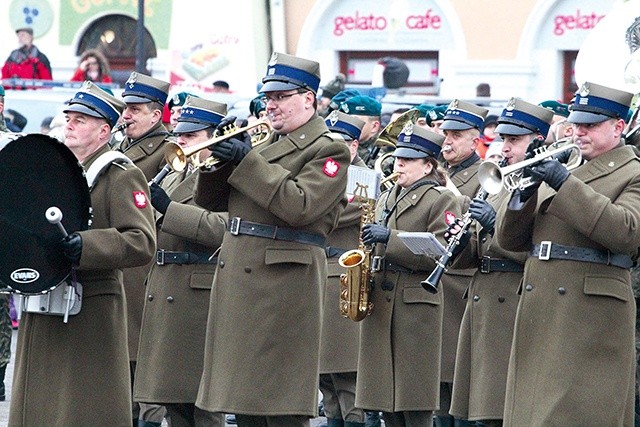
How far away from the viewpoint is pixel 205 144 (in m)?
7.59

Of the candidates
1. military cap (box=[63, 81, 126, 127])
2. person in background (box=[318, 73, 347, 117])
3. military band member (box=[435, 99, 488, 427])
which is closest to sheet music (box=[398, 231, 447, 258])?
military band member (box=[435, 99, 488, 427])

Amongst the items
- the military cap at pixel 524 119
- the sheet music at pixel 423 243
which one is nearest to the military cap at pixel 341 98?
the military cap at pixel 524 119

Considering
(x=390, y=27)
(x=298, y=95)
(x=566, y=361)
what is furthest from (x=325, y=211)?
(x=390, y=27)

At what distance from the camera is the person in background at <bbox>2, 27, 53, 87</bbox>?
2241 centimetres

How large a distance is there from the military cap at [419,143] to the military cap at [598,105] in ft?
5.84

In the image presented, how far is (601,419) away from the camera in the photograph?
760cm

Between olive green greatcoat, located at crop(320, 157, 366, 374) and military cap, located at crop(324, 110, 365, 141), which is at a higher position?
military cap, located at crop(324, 110, 365, 141)

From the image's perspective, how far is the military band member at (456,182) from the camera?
9992 mm

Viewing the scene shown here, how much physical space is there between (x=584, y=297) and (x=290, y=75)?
1750 mm

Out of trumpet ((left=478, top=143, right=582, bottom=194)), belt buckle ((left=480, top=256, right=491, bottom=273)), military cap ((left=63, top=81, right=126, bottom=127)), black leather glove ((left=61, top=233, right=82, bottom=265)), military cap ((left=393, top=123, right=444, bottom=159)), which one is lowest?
belt buckle ((left=480, top=256, right=491, bottom=273))

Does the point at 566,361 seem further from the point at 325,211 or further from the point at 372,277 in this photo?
the point at 372,277

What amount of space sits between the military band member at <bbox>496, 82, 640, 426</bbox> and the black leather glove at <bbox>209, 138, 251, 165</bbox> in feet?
4.00

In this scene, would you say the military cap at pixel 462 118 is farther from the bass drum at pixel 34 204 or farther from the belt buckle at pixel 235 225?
the bass drum at pixel 34 204

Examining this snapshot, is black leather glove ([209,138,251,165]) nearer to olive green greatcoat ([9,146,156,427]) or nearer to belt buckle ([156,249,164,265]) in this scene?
olive green greatcoat ([9,146,156,427])
